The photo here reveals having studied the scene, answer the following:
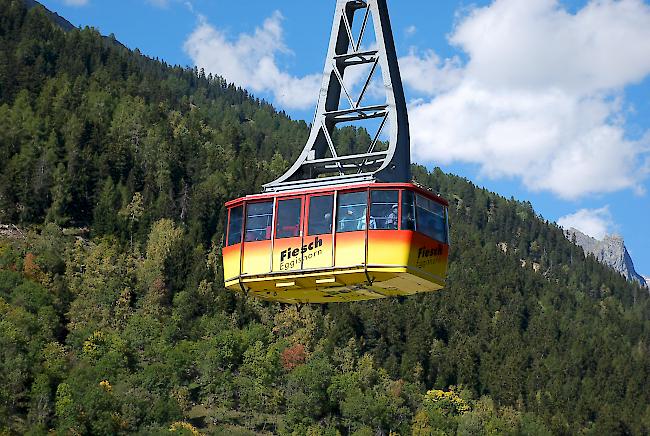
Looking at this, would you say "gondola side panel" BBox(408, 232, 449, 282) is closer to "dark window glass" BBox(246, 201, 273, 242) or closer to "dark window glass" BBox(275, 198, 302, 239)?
"dark window glass" BBox(275, 198, 302, 239)

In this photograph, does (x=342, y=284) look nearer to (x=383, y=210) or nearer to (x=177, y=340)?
(x=383, y=210)

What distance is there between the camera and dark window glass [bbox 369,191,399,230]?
30.7 meters

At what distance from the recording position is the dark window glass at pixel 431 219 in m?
31.0

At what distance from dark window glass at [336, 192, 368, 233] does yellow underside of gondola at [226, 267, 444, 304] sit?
1.07 m

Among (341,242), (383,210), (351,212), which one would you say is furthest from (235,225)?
(383,210)

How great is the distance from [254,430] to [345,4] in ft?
339

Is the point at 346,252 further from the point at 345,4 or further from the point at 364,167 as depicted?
the point at 345,4

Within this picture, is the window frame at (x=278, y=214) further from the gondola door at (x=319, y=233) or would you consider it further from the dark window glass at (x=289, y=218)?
the gondola door at (x=319, y=233)

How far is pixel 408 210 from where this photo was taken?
101 feet

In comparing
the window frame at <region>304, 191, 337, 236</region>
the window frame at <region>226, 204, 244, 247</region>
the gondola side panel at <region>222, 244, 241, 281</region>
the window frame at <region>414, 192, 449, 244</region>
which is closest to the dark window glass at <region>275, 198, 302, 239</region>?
the window frame at <region>304, 191, 337, 236</region>

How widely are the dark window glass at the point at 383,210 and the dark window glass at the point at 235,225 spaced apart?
410 centimetres

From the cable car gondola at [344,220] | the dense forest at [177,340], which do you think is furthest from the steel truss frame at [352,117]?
the dense forest at [177,340]

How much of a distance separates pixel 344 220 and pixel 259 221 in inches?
107

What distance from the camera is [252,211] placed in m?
32.9
